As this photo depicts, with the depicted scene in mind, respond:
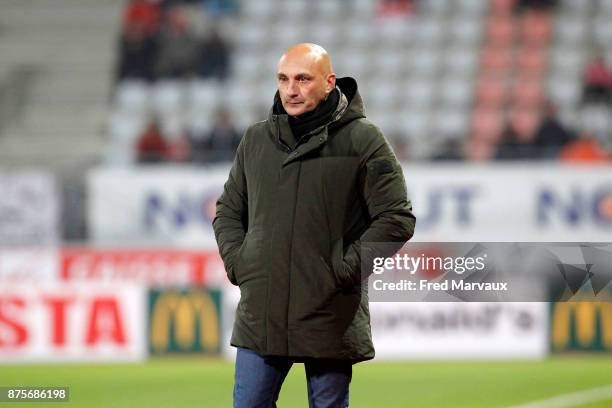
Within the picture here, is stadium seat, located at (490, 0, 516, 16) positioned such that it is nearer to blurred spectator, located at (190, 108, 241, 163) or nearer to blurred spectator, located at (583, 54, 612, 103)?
blurred spectator, located at (583, 54, 612, 103)

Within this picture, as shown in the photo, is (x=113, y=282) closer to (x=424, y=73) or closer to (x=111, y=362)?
(x=111, y=362)

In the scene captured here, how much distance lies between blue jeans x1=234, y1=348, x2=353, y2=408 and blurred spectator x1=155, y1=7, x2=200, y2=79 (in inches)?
503

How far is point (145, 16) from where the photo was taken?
56.4 ft

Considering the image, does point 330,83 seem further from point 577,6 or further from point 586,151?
point 577,6

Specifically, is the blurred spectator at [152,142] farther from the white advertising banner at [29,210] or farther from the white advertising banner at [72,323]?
the white advertising banner at [72,323]

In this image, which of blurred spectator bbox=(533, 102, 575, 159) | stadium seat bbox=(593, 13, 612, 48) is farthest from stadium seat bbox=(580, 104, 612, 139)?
stadium seat bbox=(593, 13, 612, 48)

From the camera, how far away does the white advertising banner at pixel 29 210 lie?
477 inches

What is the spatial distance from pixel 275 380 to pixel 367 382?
17.8 ft

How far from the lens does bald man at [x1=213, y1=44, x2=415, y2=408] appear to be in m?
4.32

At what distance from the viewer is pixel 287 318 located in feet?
14.3

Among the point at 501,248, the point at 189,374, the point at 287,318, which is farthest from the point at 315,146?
the point at 189,374

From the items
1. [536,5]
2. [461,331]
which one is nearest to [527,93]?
[536,5]

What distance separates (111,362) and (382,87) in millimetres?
7367

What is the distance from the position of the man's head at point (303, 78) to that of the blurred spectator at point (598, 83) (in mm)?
11812
